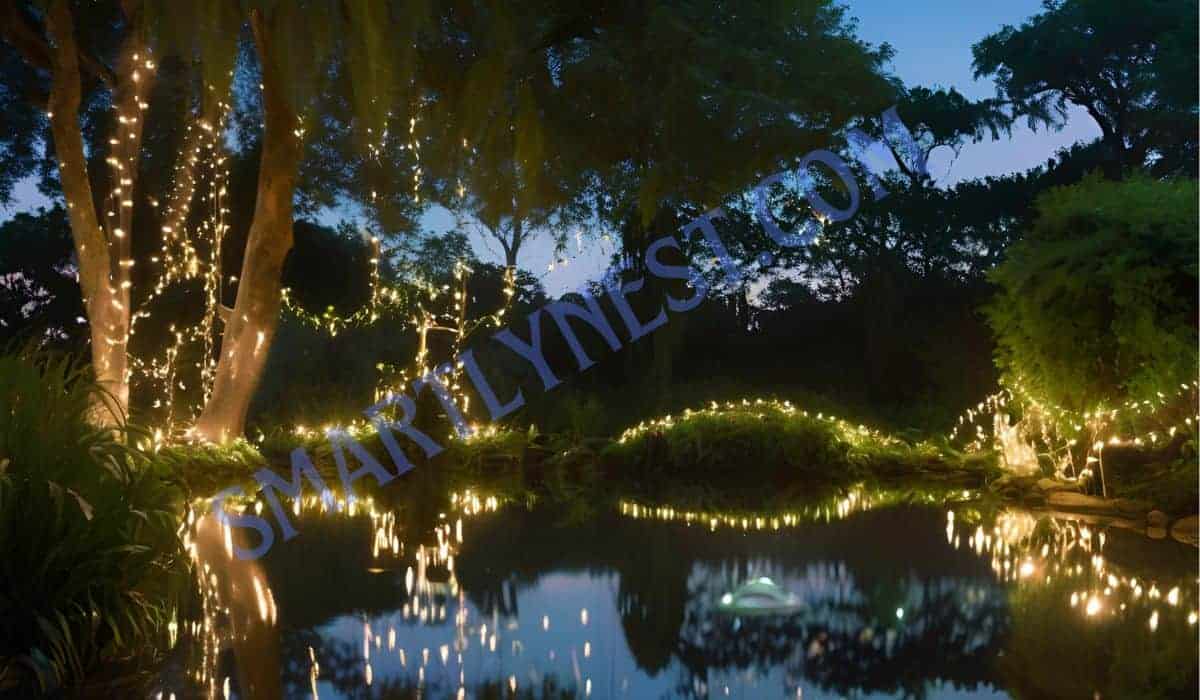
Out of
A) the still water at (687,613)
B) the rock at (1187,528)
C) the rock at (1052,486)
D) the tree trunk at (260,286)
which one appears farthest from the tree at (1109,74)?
the tree trunk at (260,286)

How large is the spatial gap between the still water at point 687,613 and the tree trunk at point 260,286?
11.4ft

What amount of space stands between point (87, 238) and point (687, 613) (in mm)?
7265

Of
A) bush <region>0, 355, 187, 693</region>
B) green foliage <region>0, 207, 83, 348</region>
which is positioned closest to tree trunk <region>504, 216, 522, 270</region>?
green foliage <region>0, 207, 83, 348</region>

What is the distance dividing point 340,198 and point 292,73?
9679 millimetres

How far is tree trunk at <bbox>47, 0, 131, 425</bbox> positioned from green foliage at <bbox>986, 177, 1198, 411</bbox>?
744cm

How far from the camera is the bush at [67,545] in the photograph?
362cm

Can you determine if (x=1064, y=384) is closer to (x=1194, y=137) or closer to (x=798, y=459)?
(x=798, y=459)

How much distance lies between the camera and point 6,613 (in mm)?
3635

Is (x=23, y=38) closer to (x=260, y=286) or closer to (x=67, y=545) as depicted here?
(x=260, y=286)

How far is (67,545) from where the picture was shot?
3719mm

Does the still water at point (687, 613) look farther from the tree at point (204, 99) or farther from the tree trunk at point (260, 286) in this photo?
the tree trunk at point (260, 286)

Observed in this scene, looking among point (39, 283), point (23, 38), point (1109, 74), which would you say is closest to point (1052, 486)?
point (23, 38)

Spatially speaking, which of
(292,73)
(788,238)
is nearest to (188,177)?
(292,73)

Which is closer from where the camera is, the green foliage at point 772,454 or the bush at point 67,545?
the bush at point 67,545
